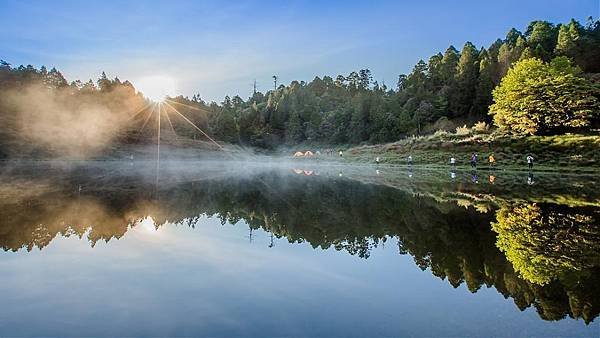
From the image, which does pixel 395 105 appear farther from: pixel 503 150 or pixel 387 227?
pixel 387 227

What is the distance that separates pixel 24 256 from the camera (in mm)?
6828

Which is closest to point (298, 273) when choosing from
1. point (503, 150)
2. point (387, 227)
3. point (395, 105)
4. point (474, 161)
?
point (387, 227)

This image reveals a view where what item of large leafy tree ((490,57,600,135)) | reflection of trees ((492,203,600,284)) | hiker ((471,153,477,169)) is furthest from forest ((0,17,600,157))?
reflection of trees ((492,203,600,284))

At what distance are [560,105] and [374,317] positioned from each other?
49.0 metres

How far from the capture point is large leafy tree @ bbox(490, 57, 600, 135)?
43625 mm

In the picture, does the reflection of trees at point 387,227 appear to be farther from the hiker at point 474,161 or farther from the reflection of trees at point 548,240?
the hiker at point 474,161

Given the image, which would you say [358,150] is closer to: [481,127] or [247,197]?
[481,127]

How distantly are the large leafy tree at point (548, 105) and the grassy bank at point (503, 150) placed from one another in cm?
312

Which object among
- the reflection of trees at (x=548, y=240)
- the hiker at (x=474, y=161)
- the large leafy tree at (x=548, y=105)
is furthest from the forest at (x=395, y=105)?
the reflection of trees at (x=548, y=240)

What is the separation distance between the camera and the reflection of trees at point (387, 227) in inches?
227

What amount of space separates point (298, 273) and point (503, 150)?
4257 centimetres

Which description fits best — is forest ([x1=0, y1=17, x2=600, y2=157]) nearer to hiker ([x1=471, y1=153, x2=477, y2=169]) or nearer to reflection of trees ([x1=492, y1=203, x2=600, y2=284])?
hiker ([x1=471, y1=153, x2=477, y2=169])

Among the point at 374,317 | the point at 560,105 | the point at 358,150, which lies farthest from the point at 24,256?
the point at 358,150

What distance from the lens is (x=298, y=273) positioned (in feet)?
20.4
